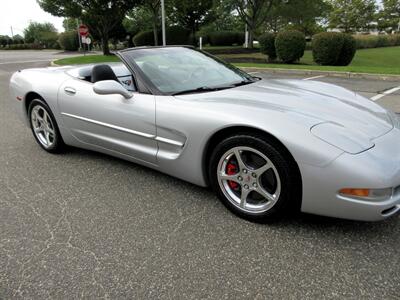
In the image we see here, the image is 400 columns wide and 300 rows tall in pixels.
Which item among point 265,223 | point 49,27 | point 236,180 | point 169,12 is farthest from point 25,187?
point 49,27

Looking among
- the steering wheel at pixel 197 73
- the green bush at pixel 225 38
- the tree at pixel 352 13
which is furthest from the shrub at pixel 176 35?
the steering wheel at pixel 197 73

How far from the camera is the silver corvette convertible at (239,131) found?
213cm

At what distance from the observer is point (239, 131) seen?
2.51 metres

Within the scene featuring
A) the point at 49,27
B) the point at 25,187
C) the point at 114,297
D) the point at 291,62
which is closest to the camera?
the point at 114,297

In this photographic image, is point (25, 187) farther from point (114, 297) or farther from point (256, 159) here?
point (256, 159)

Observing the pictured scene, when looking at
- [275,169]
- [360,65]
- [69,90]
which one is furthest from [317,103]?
[360,65]

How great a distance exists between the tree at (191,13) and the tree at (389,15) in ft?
110

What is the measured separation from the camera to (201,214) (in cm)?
273

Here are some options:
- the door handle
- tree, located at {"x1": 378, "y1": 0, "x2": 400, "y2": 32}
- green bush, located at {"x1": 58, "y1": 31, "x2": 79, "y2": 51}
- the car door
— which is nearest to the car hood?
the car door

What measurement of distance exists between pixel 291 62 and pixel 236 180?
15.9 metres

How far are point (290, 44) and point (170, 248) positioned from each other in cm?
1575

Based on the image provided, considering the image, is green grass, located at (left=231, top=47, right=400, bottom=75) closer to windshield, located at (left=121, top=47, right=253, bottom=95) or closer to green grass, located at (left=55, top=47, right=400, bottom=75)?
green grass, located at (left=55, top=47, right=400, bottom=75)

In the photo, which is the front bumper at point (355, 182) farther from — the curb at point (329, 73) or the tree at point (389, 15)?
the tree at point (389, 15)

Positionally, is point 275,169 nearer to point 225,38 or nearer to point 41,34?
point 225,38
